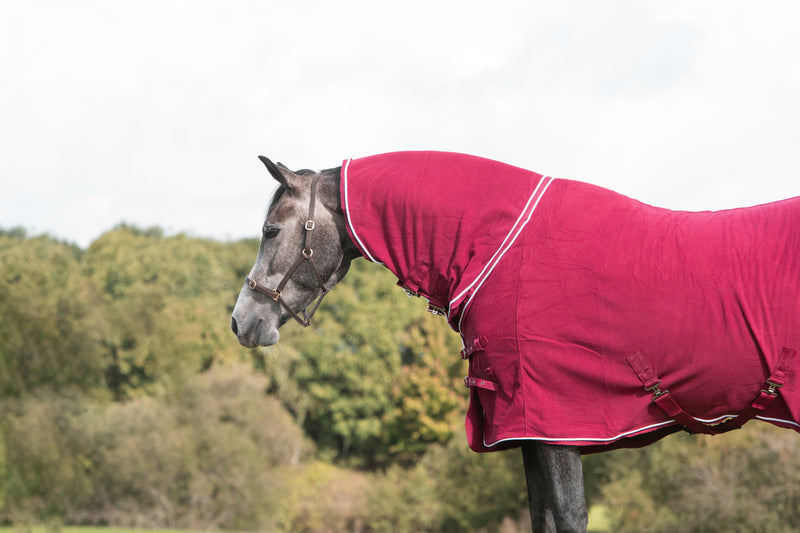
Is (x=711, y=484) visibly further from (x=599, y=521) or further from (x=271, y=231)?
(x=271, y=231)

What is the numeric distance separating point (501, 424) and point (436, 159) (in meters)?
1.45

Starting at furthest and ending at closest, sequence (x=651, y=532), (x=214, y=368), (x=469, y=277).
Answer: (x=214, y=368) → (x=651, y=532) → (x=469, y=277)

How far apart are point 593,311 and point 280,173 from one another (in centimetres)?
186

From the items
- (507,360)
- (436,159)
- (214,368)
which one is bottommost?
(214,368)

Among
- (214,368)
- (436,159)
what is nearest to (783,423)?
(436,159)

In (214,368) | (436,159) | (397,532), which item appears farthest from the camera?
(214,368)

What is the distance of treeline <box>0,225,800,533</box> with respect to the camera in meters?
31.9

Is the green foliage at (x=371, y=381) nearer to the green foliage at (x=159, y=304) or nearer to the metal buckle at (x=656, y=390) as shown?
the green foliage at (x=159, y=304)

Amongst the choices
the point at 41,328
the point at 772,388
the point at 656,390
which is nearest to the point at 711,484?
the point at 41,328

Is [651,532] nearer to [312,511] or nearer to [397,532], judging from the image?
[397,532]

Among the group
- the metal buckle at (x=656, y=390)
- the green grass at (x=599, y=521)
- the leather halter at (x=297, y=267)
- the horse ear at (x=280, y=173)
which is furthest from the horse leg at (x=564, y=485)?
the green grass at (x=599, y=521)

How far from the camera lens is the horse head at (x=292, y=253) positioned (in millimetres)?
4148

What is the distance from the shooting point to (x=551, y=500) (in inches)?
138

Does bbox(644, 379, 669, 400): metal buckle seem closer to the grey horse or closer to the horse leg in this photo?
the horse leg
